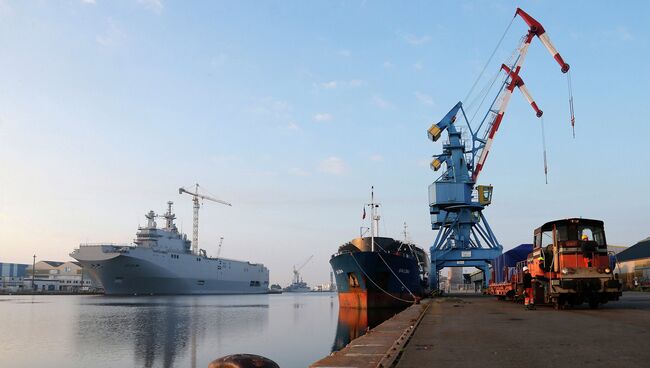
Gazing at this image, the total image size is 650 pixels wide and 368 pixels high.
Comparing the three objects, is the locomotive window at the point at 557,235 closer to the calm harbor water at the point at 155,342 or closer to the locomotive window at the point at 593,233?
the locomotive window at the point at 593,233

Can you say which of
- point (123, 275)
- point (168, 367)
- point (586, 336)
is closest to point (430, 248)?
point (168, 367)

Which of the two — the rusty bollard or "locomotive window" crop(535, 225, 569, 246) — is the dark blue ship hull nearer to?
"locomotive window" crop(535, 225, 569, 246)

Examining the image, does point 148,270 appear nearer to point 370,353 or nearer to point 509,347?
point 370,353

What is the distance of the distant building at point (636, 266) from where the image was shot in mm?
67625

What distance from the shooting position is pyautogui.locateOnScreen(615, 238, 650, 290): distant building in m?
67.6

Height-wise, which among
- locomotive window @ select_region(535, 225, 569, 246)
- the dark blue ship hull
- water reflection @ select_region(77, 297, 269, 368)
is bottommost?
water reflection @ select_region(77, 297, 269, 368)

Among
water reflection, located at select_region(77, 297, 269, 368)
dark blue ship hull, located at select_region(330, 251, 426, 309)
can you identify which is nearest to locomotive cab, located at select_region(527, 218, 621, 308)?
water reflection, located at select_region(77, 297, 269, 368)

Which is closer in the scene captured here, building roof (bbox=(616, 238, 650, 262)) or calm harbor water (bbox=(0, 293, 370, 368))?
calm harbor water (bbox=(0, 293, 370, 368))

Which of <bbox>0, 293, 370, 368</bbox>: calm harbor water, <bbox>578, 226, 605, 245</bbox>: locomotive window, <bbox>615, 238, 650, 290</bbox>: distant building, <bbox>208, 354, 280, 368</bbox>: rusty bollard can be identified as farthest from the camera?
<bbox>615, 238, 650, 290</bbox>: distant building

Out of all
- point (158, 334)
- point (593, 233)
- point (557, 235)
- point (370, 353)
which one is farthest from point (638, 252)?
point (370, 353)

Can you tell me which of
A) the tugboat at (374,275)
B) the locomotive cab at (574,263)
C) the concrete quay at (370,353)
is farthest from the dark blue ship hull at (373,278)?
the concrete quay at (370,353)

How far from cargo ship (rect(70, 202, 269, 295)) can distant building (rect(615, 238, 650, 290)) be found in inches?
3874

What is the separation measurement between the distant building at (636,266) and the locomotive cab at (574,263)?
153 ft

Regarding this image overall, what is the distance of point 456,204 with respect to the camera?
61.9m
